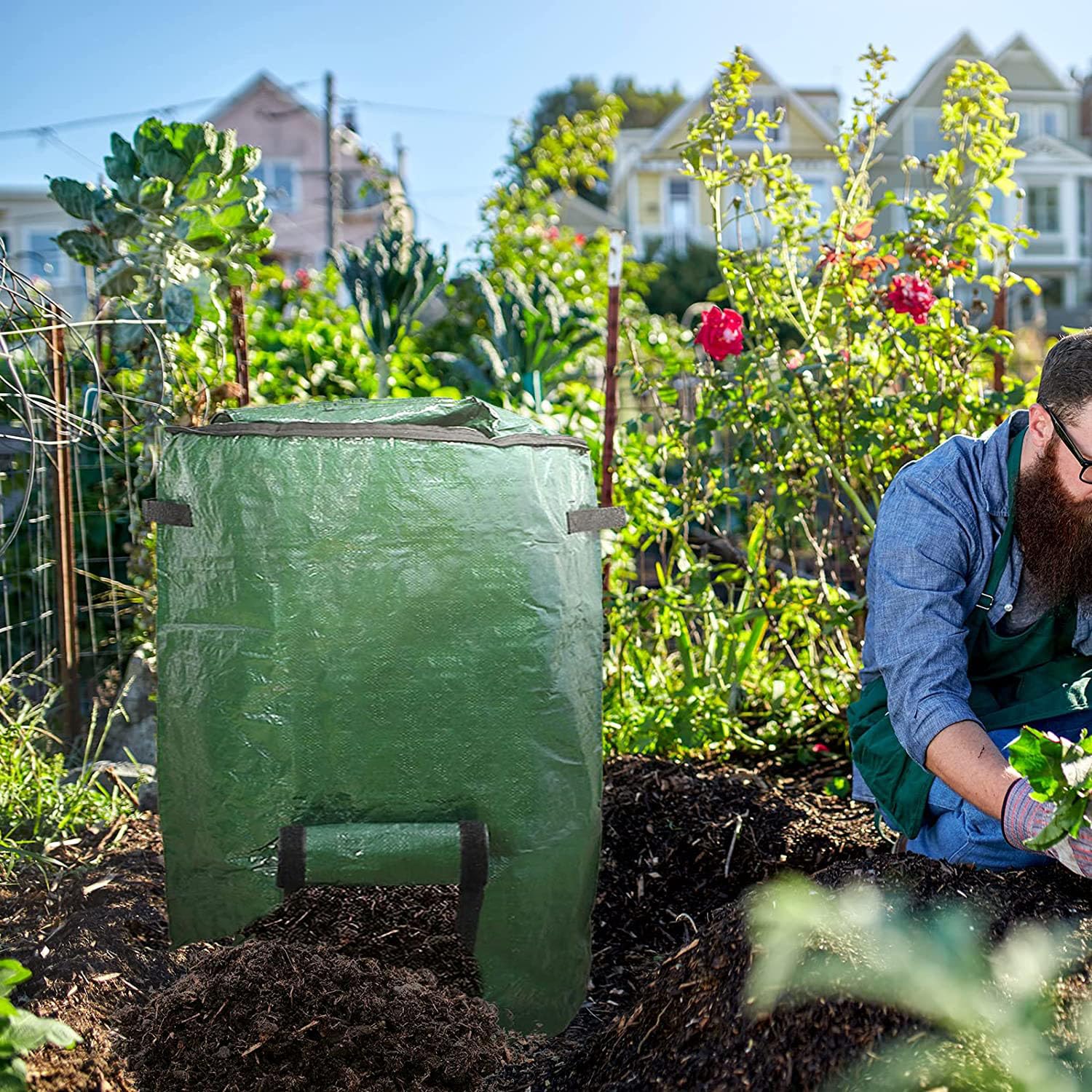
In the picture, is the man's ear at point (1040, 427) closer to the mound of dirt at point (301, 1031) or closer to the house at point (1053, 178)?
the mound of dirt at point (301, 1031)

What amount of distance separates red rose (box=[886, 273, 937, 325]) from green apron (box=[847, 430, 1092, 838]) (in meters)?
0.98

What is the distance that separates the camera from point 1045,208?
29.9 metres

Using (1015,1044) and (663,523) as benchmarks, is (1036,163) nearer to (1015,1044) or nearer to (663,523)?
(663,523)

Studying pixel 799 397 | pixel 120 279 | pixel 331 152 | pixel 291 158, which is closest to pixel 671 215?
pixel 291 158

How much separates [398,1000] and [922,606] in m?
0.96

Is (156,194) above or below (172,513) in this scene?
above

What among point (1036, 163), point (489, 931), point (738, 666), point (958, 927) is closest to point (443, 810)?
point (489, 931)

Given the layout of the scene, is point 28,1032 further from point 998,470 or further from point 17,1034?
point 998,470

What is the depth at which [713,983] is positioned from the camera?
1.39 m

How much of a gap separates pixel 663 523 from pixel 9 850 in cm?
173

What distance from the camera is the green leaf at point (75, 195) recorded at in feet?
9.89

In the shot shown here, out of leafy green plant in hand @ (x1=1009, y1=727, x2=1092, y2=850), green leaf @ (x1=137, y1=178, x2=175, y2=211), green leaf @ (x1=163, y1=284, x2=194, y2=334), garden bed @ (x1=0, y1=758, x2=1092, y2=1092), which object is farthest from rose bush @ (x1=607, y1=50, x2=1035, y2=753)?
leafy green plant in hand @ (x1=1009, y1=727, x2=1092, y2=850)

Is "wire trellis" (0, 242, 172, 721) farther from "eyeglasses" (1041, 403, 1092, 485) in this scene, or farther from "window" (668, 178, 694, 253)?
"window" (668, 178, 694, 253)

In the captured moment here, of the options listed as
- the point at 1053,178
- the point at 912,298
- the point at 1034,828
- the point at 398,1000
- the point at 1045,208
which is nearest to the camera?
the point at 1034,828
